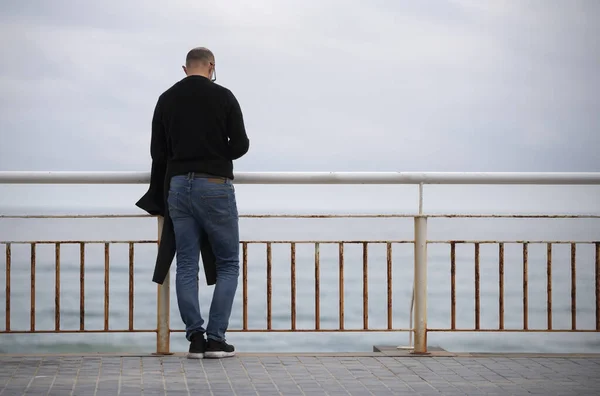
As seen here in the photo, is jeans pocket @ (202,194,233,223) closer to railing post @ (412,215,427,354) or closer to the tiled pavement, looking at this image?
the tiled pavement

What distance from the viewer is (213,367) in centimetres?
564

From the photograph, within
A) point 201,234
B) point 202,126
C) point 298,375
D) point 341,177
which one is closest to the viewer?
point 298,375

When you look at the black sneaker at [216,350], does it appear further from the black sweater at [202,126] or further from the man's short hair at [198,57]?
the man's short hair at [198,57]

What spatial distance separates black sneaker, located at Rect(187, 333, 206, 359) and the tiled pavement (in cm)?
10

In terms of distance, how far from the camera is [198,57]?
236 inches

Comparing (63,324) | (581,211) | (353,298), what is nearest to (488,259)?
(353,298)

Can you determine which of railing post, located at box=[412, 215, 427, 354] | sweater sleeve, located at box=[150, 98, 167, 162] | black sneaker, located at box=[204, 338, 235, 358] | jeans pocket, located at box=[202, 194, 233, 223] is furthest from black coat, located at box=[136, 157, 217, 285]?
railing post, located at box=[412, 215, 427, 354]

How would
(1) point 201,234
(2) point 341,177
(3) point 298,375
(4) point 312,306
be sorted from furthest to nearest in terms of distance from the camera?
(4) point 312,306 → (2) point 341,177 → (1) point 201,234 → (3) point 298,375

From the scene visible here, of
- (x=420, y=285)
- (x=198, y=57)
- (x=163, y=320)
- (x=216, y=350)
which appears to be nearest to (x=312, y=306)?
(x=420, y=285)

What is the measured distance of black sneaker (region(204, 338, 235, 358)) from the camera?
5988 mm

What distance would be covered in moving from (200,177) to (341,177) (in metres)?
0.98

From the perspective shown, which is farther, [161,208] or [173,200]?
[161,208]

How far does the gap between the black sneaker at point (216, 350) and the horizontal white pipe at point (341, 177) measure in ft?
3.53

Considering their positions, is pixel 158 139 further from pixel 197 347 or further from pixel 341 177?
pixel 197 347
